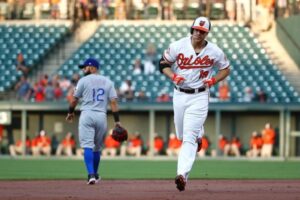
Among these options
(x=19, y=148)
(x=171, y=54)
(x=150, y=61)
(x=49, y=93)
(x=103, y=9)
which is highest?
(x=171, y=54)

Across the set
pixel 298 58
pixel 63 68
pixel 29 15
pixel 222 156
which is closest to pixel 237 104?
pixel 222 156

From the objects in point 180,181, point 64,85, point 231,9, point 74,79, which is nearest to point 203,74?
point 180,181

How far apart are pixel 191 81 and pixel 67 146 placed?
55.6ft

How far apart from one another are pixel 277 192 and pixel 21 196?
2.82 m

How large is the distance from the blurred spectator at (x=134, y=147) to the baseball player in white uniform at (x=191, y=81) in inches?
640

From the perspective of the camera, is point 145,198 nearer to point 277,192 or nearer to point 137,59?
point 277,192

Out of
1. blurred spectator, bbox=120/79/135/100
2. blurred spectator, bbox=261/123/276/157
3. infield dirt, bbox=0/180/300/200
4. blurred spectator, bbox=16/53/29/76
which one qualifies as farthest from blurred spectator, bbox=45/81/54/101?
infield dirt, bbox=0/180/300/200

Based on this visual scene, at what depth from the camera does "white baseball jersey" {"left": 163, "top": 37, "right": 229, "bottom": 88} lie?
10914 millimetres

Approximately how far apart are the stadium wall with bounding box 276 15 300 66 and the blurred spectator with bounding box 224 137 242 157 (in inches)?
151

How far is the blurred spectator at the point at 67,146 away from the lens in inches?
1083

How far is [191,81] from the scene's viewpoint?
10.9 metres

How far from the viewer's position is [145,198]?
995 centimetres

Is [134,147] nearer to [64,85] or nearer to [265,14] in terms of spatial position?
[64,85]

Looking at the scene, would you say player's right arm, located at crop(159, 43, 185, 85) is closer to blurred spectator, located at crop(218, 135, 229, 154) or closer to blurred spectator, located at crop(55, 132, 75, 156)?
blurred spectator, located at crop(218, 135, 229, 154)
